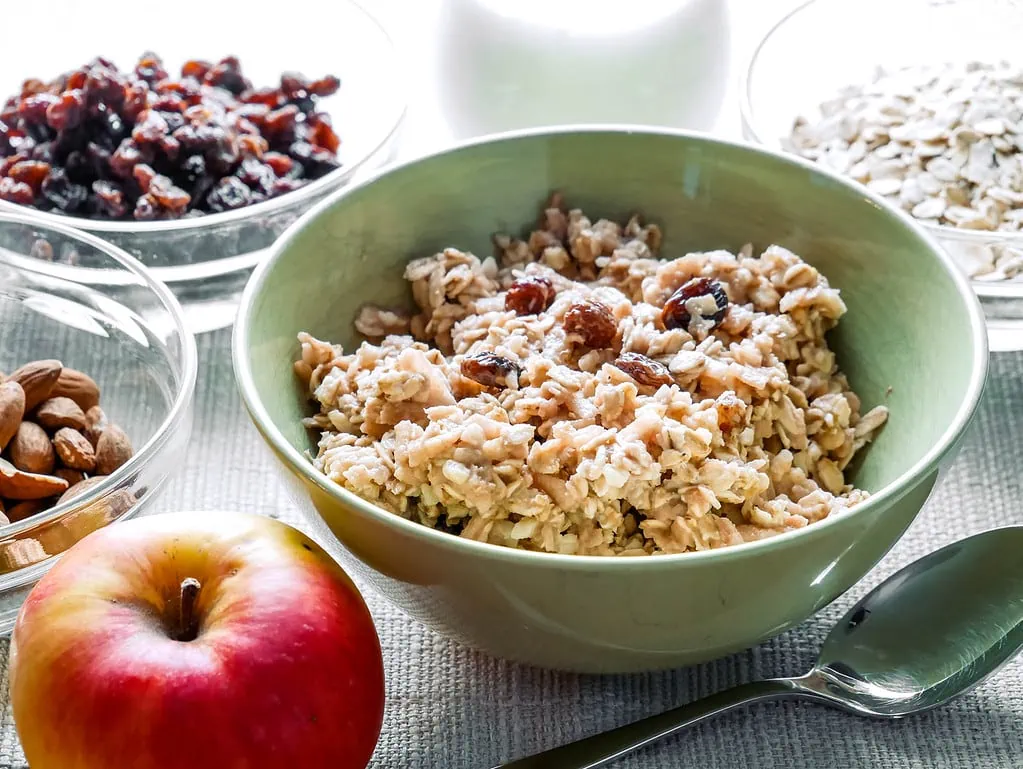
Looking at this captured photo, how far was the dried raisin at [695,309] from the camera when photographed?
3.84 ft

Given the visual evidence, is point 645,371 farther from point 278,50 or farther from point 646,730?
point 278,50

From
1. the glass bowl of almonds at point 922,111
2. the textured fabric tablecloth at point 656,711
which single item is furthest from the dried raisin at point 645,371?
the glass bowl of almonds at point 922,111

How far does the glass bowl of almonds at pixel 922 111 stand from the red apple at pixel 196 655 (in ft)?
2.57

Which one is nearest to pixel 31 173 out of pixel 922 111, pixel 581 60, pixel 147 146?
pixel 147 146

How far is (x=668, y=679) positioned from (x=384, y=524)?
0.34 m

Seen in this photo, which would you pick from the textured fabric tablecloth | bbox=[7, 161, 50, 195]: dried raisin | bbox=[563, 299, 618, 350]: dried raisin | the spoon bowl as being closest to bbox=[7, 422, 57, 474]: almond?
the textured fabric tablecloth

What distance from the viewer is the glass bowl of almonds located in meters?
1.45

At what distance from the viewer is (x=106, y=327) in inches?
57.2

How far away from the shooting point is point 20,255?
1449 millimetres

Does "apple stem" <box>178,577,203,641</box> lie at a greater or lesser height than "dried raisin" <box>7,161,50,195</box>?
lesser

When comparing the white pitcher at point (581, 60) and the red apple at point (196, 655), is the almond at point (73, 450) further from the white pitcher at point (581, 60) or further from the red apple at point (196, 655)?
the white pitcher at point (581, 60)

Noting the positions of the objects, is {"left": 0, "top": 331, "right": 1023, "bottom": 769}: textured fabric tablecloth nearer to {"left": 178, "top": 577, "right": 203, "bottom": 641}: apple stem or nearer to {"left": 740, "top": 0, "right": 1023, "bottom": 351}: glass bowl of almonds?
{"left": 178, "top": 577, "right": 203, "bottom": 641}: apple stem

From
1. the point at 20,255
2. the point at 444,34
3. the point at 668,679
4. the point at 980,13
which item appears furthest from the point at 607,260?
the point at 980,13

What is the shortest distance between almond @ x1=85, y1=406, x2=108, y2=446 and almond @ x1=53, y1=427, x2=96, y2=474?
3 cm
